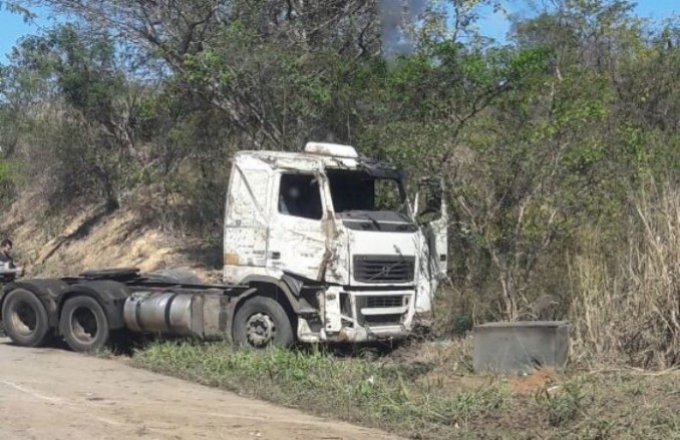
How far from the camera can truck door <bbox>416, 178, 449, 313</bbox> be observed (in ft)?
43.9

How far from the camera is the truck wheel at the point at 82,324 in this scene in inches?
537

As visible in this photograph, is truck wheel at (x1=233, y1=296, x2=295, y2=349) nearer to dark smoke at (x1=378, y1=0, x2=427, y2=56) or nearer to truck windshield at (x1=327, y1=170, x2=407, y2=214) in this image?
truck windshield at (x1=327, y1=170, x2=407, y2=214)

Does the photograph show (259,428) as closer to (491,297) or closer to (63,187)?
(491,297)

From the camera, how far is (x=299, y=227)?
41.2ft

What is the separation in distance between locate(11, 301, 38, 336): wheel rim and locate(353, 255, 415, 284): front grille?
5.32m

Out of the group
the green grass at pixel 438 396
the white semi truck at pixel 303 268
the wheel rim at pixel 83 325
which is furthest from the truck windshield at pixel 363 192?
the wheel rim at pixel 83 325

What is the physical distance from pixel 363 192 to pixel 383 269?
1.24 meters

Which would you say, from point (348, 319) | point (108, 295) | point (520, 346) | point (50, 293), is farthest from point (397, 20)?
point (520, 346)

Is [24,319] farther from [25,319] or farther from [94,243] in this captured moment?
[94,243]

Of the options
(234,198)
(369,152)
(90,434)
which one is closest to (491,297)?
(369,152)

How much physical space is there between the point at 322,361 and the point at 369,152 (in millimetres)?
4504

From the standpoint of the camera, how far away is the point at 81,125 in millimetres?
26781

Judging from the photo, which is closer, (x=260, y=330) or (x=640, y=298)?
(x=640, y=298)

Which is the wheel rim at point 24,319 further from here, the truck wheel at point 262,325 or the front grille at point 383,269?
the front grille at point 383,269
